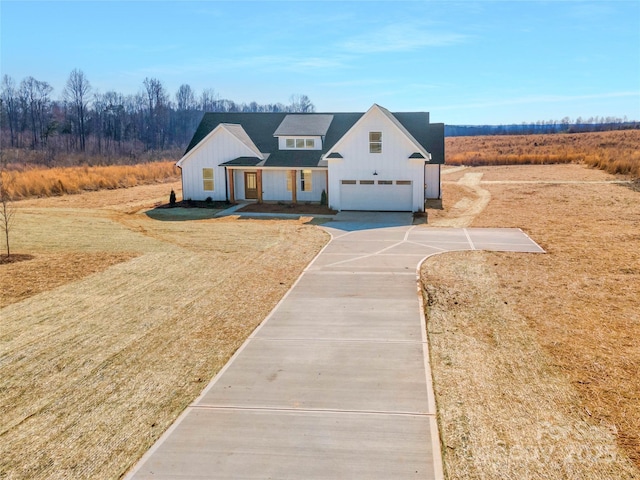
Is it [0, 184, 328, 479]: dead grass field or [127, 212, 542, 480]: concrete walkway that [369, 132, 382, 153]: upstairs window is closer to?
[0, 184, 328, 479]: dead grass field

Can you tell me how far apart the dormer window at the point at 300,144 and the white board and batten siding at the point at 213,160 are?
89.7 inches

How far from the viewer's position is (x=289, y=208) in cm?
3016

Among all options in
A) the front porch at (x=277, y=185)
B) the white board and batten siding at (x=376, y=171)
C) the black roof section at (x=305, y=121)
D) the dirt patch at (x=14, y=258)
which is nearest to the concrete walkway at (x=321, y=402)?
the dirt patch at (x=14, y=258)

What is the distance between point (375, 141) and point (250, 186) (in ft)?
29.0

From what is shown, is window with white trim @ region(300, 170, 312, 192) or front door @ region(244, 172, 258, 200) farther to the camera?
front door @ region(244, 172, 258, 200)

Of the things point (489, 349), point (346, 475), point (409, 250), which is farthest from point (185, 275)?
point (346, 475)

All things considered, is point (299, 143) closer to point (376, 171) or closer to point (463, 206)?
point (376, 171)

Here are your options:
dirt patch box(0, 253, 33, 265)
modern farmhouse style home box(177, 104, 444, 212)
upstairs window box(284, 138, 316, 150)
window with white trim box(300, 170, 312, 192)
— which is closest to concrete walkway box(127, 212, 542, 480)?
dirt patch box(0, 253, 33, 265)

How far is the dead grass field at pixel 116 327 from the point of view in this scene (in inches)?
284

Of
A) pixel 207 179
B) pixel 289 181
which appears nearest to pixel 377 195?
pixel 289 181

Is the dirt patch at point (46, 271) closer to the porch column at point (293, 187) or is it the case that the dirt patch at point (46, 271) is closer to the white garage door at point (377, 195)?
the white garage door at point (377, 195)

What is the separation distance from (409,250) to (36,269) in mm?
12048

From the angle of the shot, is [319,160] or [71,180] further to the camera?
[71,180]

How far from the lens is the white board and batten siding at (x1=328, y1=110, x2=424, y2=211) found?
27734 mm
